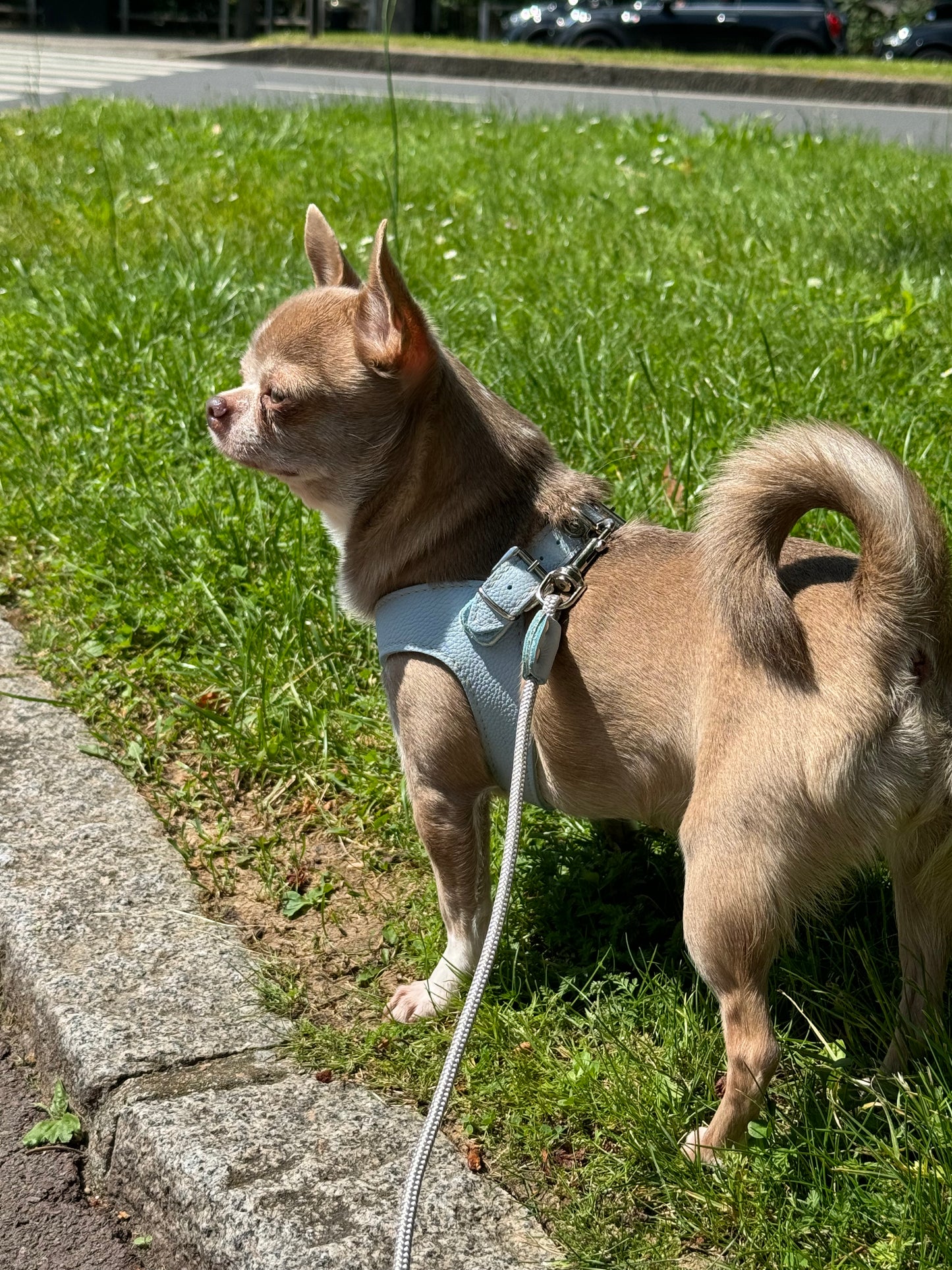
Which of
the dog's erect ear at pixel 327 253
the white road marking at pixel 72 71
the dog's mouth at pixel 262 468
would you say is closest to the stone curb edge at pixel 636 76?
the white road marking at pixel 72 71

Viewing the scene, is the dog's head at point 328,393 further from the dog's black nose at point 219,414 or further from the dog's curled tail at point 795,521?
the dog's curled tail at point 795,521

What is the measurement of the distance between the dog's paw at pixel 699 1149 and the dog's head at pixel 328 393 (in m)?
1.45

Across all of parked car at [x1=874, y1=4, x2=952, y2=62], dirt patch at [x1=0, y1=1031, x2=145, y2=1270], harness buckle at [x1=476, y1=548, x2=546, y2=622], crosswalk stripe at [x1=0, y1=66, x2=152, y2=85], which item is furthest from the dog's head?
parked car at [x1=874, y1=4, x2=952, y2=62]

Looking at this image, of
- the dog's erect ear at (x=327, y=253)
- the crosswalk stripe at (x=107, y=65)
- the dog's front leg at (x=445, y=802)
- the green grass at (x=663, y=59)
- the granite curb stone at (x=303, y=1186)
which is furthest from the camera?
the crosswalk stripe at (x=107, y=65)

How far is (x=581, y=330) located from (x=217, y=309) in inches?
61.9

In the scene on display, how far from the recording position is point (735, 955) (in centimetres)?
225

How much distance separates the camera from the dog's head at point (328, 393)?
9.00 ft

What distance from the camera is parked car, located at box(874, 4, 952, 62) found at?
76.2 feet

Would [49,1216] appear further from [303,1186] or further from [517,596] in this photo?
[517,596]

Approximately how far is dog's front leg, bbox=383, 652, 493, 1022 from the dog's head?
0.47m

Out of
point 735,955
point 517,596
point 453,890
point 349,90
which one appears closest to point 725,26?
point 349,90

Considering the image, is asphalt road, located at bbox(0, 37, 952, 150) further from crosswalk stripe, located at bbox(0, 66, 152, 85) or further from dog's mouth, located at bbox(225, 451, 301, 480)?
dog's mouth, located at bbox(225, 451, 301, 480)

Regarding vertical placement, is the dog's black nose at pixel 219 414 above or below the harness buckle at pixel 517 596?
above

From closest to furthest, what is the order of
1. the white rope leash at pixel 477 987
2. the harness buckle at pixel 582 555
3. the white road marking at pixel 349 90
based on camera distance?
the white rope leash at pixel 477 987 → the harness buckle at pixel 582 555 → the white road marking at pixel 349 90
